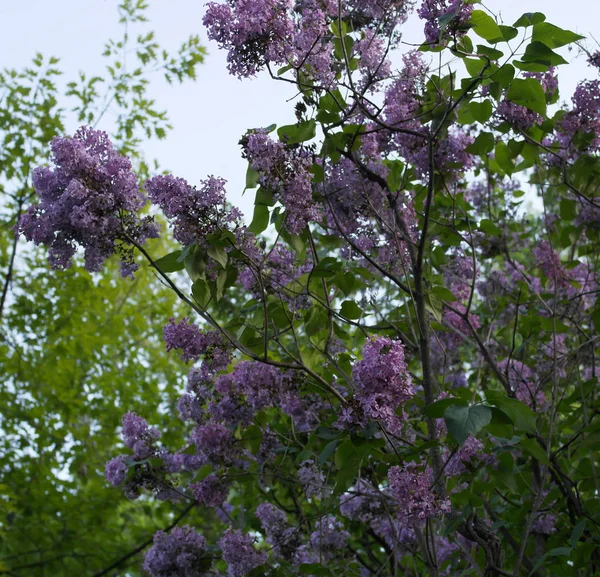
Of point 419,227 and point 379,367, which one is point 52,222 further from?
point 419,227

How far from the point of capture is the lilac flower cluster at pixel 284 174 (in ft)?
8.27

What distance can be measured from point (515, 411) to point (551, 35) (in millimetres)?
1248

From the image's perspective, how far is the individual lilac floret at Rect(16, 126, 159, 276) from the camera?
2.39m

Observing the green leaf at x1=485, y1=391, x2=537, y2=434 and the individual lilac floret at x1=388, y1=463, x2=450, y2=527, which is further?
the individual lilac floret at x1=388, y1=463, x2=450, y2=527

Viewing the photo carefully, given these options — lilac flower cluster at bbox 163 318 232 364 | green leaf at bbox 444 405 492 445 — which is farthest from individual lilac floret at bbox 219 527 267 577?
green leaf at bbox 444 405 492 445

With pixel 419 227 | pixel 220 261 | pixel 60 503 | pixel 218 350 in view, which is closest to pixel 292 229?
pixel 220 261

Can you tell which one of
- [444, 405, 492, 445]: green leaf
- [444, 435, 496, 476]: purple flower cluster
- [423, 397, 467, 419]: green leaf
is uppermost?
[444, 435, 496, 476]: purple flower cluster

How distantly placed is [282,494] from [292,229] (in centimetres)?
397

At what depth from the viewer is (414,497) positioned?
7.50 feet

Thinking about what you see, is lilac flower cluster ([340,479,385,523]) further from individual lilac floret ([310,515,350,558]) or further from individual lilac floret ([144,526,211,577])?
individual lilac floret ([144,526,211,577])

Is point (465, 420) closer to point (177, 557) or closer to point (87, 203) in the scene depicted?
point (87, 203)

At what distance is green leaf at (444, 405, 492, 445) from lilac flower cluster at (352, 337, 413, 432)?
0.26m

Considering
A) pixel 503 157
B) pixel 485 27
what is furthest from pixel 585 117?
pixel 485 27

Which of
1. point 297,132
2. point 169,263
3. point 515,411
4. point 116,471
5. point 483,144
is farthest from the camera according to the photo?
point 116,471
